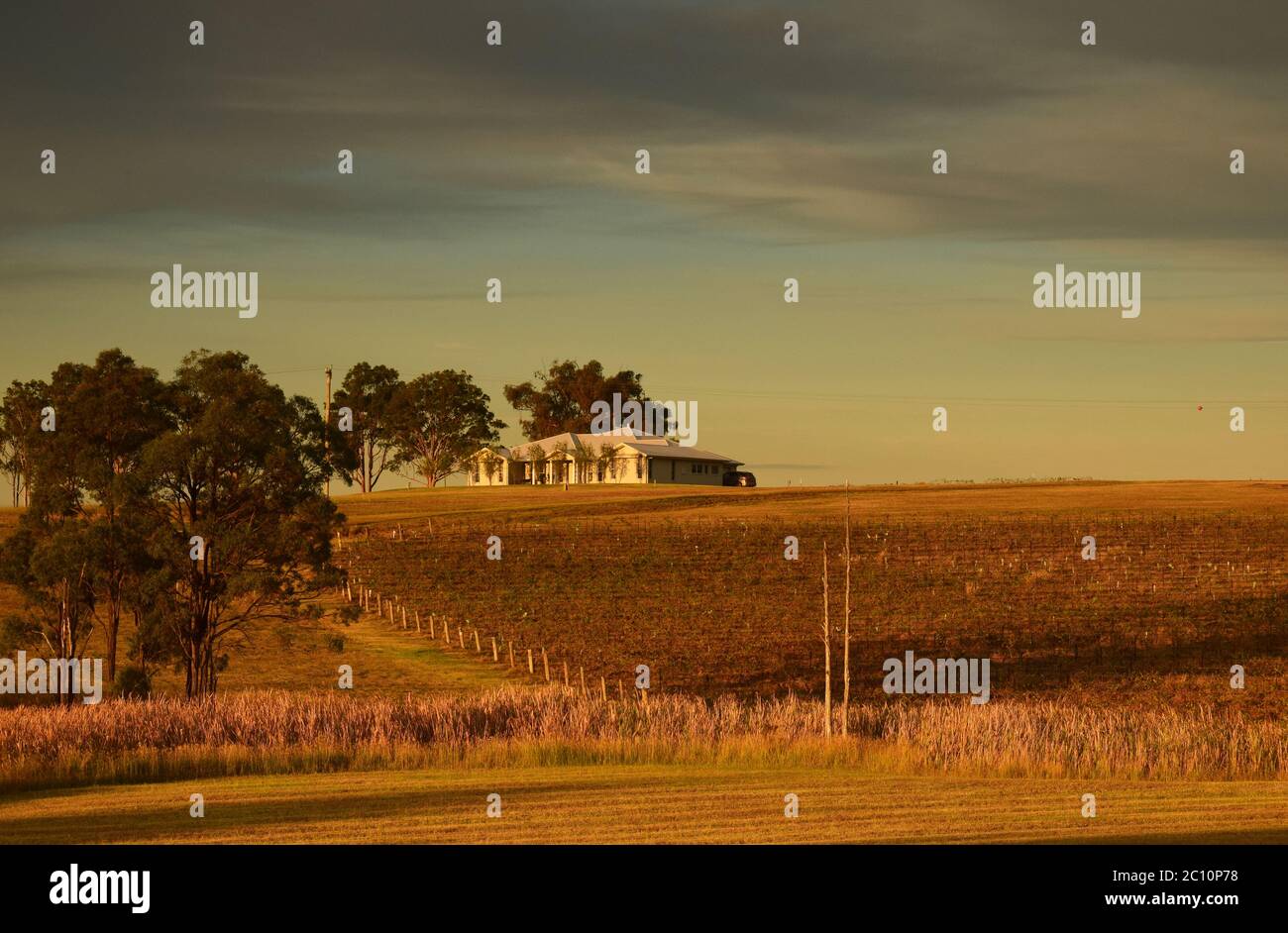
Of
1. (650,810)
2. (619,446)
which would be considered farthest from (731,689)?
(619,446)

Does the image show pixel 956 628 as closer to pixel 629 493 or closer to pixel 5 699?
pixel 5 699

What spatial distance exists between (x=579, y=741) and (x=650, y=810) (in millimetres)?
9339

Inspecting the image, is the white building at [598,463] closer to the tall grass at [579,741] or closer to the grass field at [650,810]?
the tall grass at [579,741]

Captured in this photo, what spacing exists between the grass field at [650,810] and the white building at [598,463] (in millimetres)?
114611

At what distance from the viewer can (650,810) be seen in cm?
1928

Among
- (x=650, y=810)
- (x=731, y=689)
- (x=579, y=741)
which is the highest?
(x=650, y=810)

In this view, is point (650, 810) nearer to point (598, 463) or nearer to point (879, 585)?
point (879, 585)

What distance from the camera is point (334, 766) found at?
26812 millimetres

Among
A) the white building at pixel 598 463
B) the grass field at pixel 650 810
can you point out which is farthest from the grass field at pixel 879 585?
the white building at pixel 598 463

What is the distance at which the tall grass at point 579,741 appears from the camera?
25.9 meters

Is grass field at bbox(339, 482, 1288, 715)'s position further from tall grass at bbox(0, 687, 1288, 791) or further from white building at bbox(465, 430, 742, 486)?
white building at bbox(465, 430, 742, 486)

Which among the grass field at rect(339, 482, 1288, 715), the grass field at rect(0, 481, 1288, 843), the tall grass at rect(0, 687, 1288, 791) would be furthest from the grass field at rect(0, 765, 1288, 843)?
the grass field at rect(339, 482, 1288, 715)

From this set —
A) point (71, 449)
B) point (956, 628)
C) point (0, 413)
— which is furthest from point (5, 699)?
point (0, 413)

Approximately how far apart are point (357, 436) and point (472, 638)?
3808 inches
